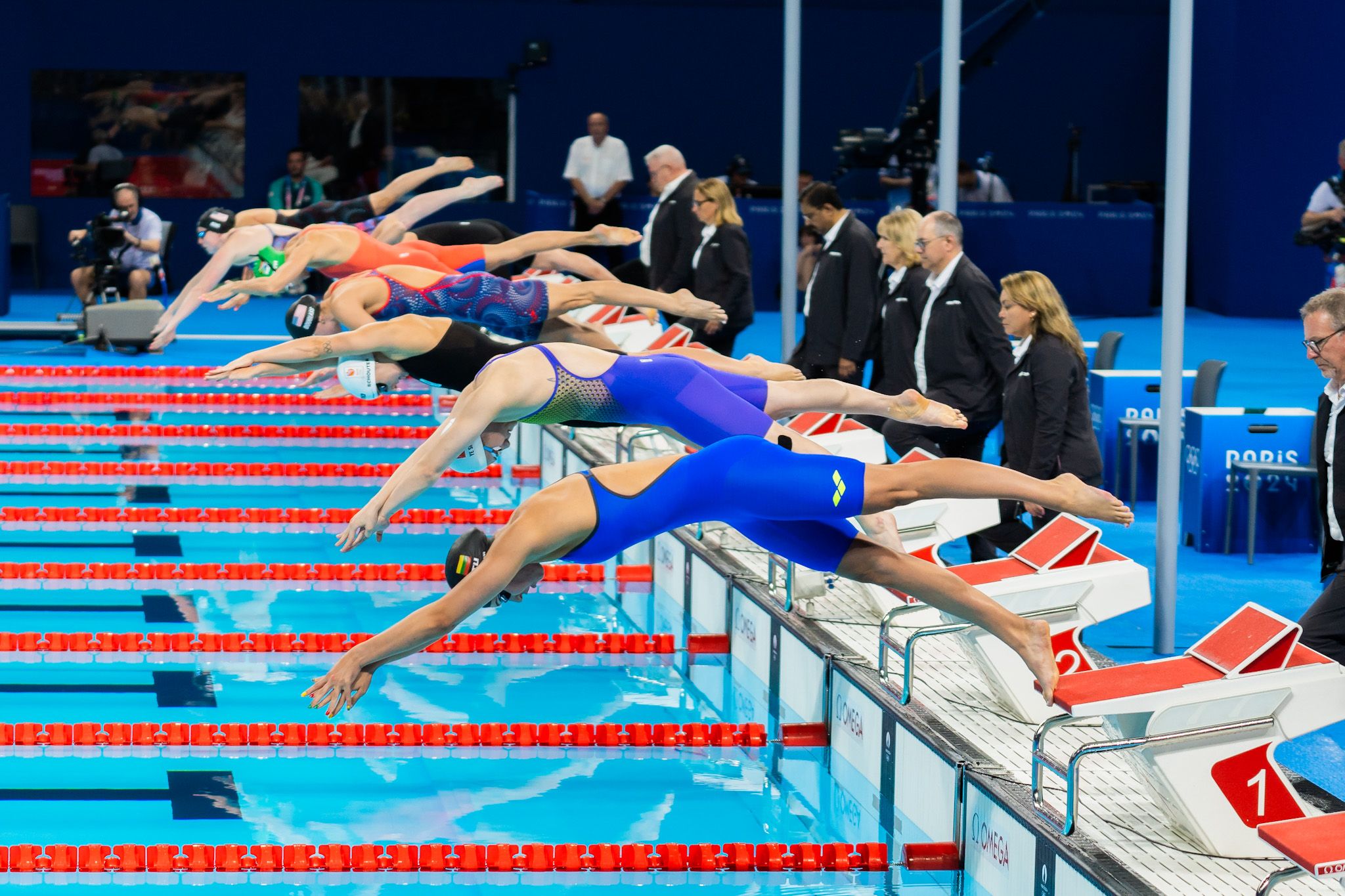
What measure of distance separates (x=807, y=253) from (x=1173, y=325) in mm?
10054

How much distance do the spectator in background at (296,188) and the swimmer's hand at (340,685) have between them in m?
14.7

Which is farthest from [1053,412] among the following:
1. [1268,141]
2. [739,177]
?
[1268,141]

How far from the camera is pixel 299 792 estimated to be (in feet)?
17.7

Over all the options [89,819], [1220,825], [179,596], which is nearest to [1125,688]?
[1220,825]

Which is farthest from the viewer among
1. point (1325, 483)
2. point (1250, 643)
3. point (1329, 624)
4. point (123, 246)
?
point (123, 246)

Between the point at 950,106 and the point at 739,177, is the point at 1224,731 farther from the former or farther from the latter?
the point at 739,177

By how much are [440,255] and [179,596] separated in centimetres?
268

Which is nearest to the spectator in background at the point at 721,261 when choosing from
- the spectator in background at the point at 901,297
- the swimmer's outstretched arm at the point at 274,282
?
the spectator in background at the point at 901,297

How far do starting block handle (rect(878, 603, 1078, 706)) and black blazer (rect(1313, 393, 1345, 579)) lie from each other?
0.75 metres

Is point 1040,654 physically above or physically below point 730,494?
below

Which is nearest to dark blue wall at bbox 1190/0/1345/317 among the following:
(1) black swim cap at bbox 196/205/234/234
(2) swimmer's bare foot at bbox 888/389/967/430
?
(1) black swim cap at bbox 196/205/234/234

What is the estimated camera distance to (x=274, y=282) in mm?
8062

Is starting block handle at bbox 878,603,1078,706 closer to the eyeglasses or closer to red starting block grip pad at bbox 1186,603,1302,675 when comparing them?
red starting block grip pad at bbox 1186,603,1302,675

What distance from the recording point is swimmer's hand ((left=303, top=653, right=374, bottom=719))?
12.8 feet
